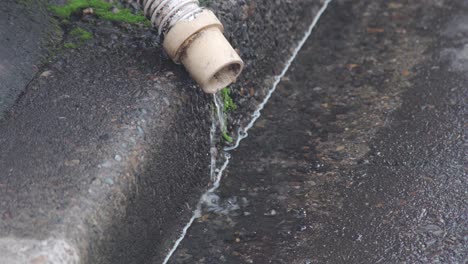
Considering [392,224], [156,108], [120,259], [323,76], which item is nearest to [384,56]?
[323,76]

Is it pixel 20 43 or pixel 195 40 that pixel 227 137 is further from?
pixel 20 43

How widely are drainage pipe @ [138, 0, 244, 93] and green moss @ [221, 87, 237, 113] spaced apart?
0.35 metres

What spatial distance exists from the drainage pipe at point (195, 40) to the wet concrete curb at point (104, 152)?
3.8 inches

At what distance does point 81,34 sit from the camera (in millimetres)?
2998

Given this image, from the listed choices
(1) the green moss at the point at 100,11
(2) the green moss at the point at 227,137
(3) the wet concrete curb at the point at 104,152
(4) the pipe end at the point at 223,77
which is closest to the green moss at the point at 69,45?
(3) the wet concrete curb at the point at 104,152

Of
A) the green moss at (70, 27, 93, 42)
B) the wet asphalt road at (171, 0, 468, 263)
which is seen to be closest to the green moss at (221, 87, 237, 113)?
the wet asphalt road at (171, 0, 468, 263)

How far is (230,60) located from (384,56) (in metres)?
1.15

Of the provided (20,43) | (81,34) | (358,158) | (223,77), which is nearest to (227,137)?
(223,77)

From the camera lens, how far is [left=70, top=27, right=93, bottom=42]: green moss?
2982 mm

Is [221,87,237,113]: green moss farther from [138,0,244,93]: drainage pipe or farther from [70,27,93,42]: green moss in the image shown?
[70,27,93,42]: green moss

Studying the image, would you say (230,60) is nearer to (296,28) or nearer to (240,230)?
(240,230)

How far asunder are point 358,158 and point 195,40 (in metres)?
0.80

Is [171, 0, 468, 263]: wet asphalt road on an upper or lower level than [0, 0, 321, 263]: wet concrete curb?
lower

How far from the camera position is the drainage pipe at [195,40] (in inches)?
107
